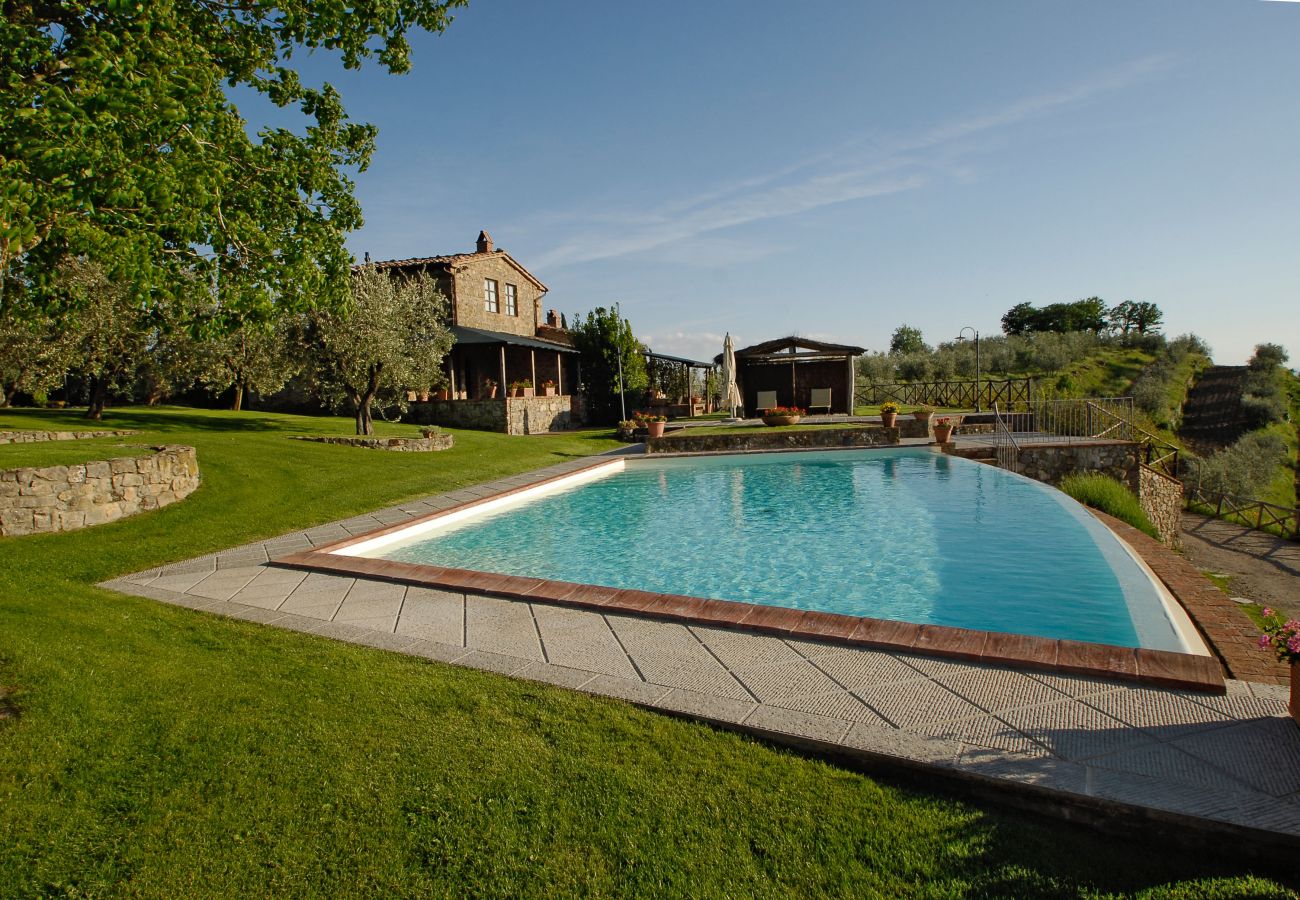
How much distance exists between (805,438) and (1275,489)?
20.9 m

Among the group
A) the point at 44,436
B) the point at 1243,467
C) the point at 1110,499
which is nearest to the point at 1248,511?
the point at 1243,467

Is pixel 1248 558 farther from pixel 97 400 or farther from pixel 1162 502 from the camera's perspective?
pixel 97 400

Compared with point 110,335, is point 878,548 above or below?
below

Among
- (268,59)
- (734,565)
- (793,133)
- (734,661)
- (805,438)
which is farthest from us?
(805,438)

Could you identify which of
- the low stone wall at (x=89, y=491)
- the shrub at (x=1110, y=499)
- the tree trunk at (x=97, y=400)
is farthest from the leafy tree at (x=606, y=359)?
the low stone wall at (x=89, y=491)

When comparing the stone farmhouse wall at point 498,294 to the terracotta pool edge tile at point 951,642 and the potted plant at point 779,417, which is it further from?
the terracotta pool edge tile at point 951,642

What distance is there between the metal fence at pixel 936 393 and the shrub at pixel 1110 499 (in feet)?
54.2

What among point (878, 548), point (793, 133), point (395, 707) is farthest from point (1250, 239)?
point (395, 707)

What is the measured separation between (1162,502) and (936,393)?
51.8 feet

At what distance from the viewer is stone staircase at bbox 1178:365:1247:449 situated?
36.1 metres

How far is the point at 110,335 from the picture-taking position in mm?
16391

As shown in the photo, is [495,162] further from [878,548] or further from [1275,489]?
[1275,489]

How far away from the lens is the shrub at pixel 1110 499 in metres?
12.0

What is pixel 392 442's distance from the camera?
18.4 meters
